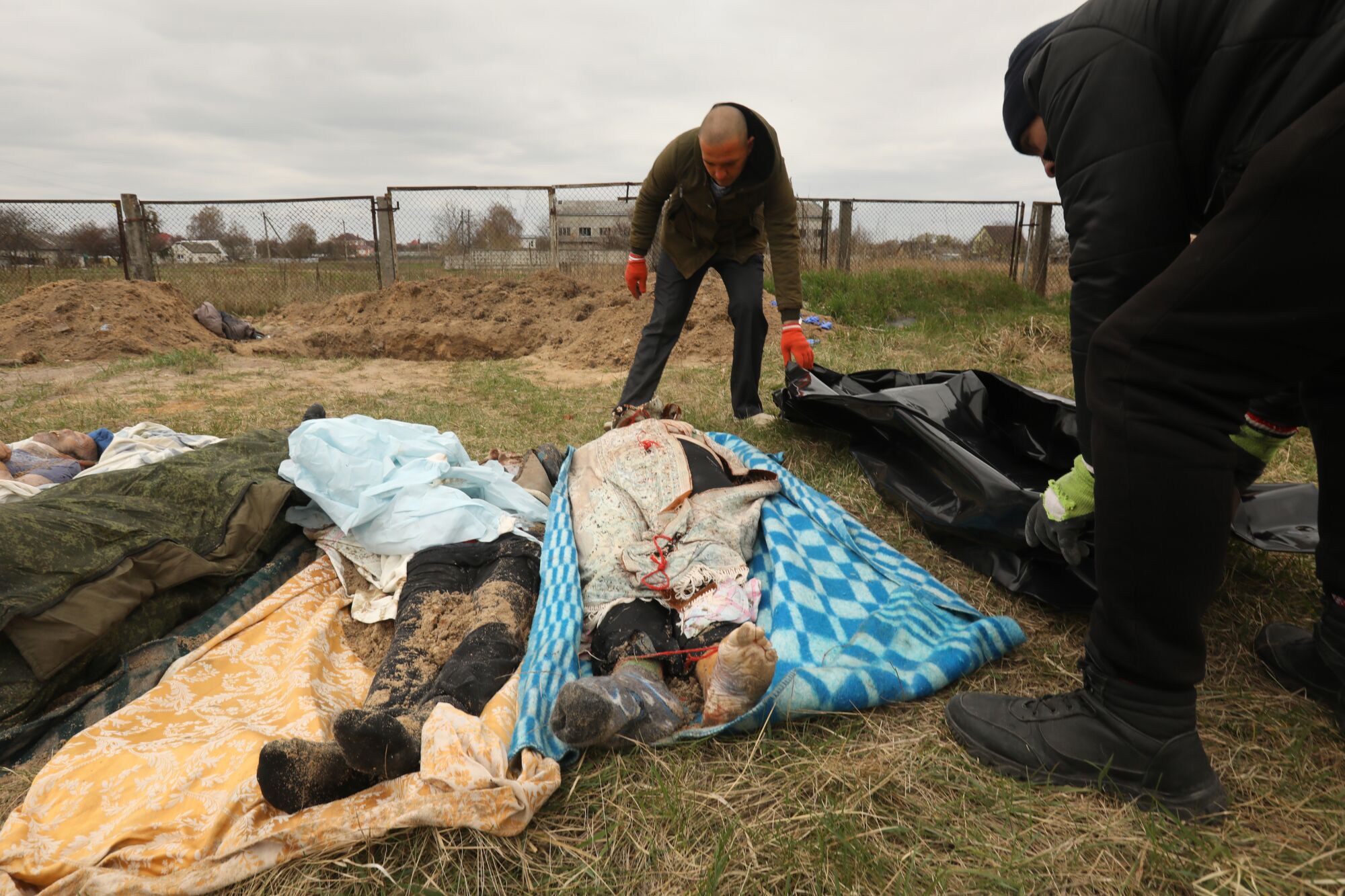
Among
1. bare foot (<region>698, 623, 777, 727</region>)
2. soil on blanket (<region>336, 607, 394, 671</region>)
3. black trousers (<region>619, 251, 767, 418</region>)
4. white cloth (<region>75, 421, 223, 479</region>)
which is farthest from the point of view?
black trousers (<region>619, 251, 767, 418</region>)

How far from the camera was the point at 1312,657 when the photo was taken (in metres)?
1.61

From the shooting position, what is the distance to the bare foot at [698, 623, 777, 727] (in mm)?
1427

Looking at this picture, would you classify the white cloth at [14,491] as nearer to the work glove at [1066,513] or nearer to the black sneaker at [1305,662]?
the work glove at [1066,513]

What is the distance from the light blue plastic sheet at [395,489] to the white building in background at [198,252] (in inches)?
431

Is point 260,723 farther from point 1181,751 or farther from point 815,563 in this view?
point 1181,751

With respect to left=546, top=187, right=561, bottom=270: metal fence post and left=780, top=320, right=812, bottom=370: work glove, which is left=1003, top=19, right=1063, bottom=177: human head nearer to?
left=780, top=320, right=812, bottom=370: work glove

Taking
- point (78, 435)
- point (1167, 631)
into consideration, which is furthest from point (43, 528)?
point (1167, 631)

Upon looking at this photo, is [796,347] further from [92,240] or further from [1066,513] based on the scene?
[92,240]

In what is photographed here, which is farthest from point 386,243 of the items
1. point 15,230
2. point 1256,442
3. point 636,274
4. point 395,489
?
point 1256,442

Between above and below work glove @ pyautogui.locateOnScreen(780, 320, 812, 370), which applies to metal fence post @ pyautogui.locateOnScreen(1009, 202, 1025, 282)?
above

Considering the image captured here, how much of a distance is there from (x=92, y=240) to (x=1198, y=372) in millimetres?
14366

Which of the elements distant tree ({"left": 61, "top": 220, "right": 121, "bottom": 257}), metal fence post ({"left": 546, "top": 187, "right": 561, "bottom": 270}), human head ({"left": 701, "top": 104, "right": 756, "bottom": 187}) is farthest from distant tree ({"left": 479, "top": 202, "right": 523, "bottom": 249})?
human head ({"left": 701, "top": 104, "right": 756, "bottom": 187})

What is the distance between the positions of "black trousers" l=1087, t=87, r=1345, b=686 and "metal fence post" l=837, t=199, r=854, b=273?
10.3 meters

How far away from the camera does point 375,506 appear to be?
2342 mm
